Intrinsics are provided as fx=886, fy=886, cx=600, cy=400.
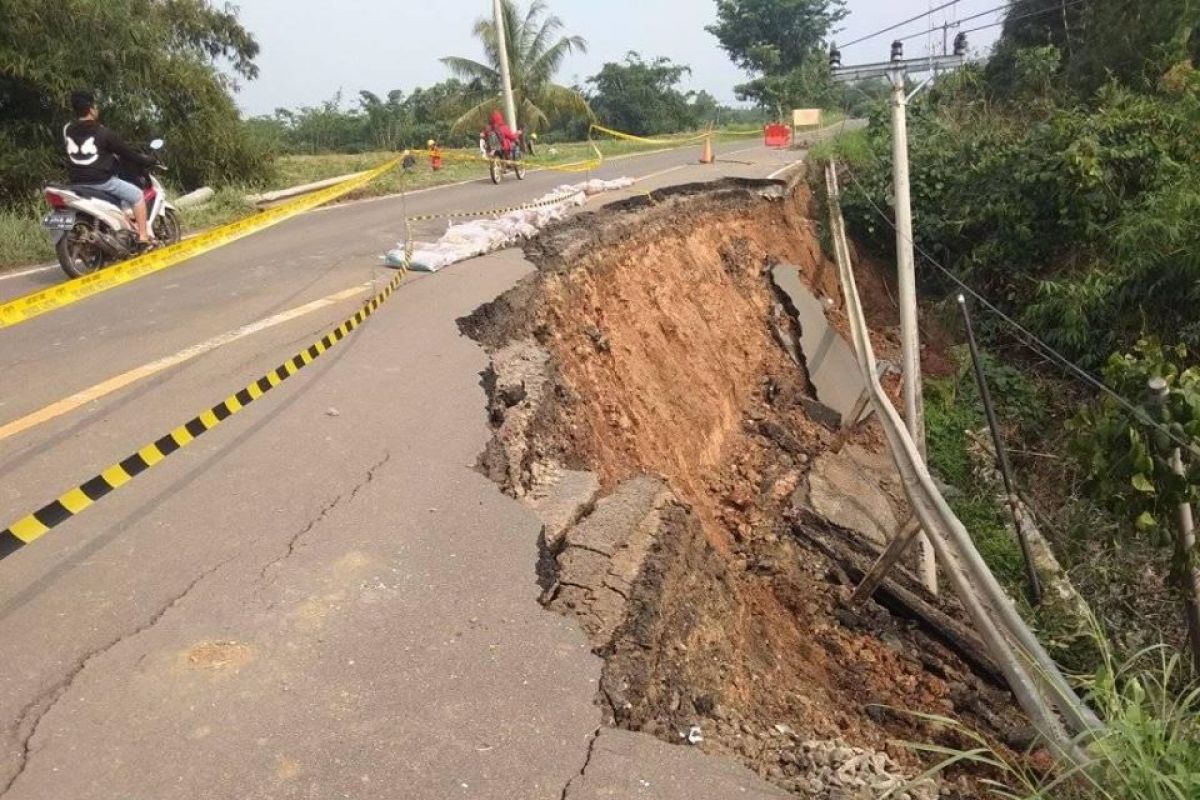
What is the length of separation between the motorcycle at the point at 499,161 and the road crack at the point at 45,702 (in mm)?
14901

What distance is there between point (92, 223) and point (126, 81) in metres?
8.73

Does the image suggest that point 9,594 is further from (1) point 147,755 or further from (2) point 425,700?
(2) point 425,700

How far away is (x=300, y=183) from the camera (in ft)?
60.1

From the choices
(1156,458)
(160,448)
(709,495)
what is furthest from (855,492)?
(160,448)

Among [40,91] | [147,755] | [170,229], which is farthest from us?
[40,91]

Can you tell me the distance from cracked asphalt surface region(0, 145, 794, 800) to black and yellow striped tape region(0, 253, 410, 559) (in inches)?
4.6

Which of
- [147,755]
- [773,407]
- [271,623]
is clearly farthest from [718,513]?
[147,755]

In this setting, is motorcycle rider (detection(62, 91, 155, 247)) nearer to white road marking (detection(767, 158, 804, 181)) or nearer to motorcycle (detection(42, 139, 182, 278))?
motorcycle (detection(42, 139, 182, 278))

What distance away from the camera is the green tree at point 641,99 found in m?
45.3

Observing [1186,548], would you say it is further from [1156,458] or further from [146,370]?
[146,370]

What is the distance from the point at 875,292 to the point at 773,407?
5283 millimetres

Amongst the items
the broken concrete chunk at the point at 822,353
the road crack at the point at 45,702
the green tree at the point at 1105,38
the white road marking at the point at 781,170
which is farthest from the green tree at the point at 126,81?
the green tree at the point at 1105,38

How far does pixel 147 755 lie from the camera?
2744 millimetres

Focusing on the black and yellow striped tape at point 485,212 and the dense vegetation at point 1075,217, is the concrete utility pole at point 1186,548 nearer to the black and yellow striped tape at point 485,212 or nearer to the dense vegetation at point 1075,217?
the dense vegetation at point 1075,217
